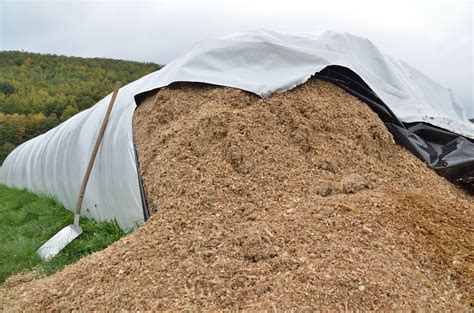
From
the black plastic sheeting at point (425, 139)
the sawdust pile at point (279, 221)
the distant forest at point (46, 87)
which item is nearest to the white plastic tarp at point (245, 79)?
the black plastic sheeting at point (425, 139)

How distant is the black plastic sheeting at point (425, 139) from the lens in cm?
395

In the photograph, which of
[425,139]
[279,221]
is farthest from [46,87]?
[279,221]

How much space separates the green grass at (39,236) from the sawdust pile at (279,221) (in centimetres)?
Result: 82

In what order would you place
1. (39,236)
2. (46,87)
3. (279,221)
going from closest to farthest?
(279,221) < (39,236) < (46,87)

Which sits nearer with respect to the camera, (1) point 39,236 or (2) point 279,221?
(2) point 279,221

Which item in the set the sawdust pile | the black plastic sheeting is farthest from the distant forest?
the black plastic sheeting

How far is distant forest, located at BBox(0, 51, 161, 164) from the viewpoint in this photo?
67.1ft

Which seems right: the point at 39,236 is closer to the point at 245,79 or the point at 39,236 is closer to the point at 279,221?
the point at 245,79

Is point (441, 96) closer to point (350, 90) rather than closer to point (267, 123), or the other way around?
point (350, 90)

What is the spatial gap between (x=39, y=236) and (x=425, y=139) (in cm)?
447

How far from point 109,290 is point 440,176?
300 centimetres

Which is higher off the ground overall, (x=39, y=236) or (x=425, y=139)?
(x=425, y=139)

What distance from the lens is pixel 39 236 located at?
202 inches

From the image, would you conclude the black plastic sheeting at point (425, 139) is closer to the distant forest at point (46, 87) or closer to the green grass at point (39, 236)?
the green grass at point (39, 236)
